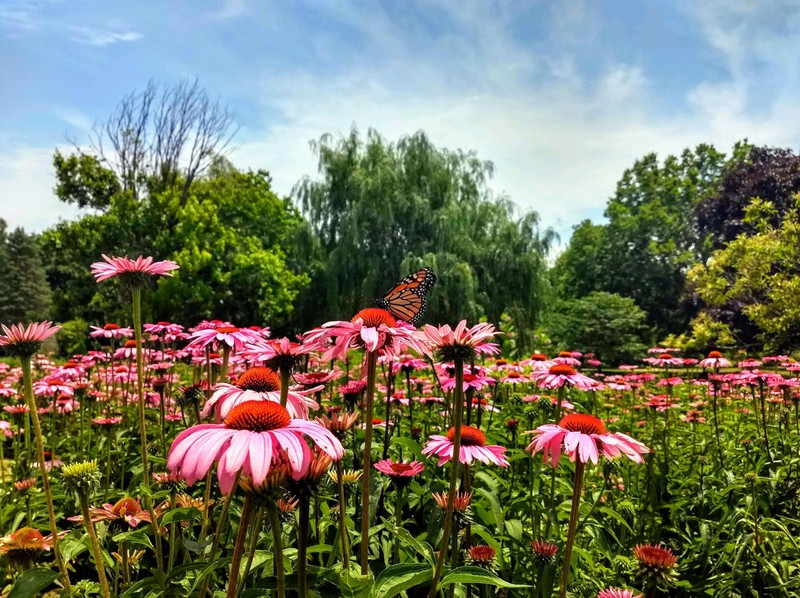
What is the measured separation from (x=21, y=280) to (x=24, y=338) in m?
39.0

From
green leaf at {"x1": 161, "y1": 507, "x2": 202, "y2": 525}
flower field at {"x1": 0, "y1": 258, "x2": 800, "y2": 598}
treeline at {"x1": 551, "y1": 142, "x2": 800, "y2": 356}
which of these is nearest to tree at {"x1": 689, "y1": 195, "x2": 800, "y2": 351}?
treeline at {"x1": 551, "y1": 142, "x2": 800, "y2": 356}

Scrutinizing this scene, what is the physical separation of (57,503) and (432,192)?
37.9 feet

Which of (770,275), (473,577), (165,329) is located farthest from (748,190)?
(473,577)

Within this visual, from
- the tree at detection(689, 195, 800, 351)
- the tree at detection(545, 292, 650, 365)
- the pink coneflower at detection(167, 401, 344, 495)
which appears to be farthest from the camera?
the tree at detection(545, 292, 650, 365)

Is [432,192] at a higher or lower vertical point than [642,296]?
higher

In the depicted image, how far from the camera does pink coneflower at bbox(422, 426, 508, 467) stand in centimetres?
130

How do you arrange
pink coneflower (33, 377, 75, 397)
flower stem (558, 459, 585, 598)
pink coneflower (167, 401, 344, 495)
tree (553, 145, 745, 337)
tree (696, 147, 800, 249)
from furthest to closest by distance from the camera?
1. tree (553, 145, 745, 337)
2. tree (696, 147, 800, 249)
3. pink coneflower (33, 377, 75, 397)
4. flower stem (558, 459, 585, 598)
5. pink coneflower (167, 401, 344, 495)

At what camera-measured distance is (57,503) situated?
2.34 meters

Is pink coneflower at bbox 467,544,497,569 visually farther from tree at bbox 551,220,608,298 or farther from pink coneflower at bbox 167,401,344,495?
tree at bbox 551,220,608,298

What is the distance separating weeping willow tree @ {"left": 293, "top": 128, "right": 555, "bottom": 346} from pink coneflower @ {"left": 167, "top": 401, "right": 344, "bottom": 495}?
412 inches

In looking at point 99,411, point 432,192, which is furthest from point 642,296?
point 99,411

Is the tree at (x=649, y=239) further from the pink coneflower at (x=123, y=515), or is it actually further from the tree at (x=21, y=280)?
the tree at (x=21, y=280)

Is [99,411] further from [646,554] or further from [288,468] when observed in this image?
[646,554]

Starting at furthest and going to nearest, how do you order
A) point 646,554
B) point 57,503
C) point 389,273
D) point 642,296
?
1. point 642,296
2. point 389,273
3. point 57,503
4. point 646,554
